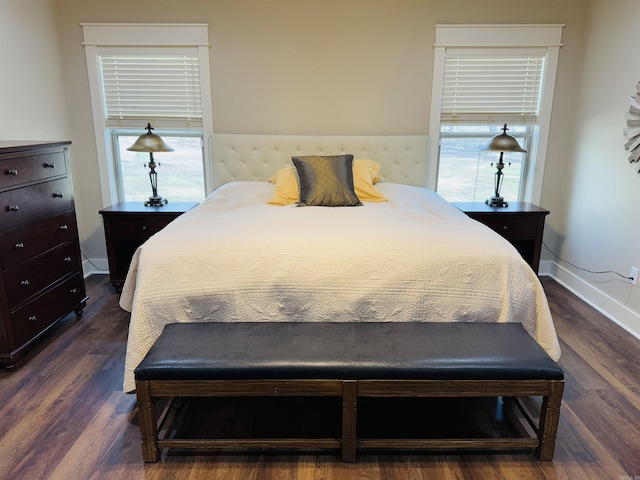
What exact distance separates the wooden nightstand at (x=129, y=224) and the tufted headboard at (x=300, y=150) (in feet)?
1.82

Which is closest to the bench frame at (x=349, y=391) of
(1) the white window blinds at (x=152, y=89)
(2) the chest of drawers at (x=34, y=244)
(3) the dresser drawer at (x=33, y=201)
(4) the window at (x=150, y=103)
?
(2) the chest of drawers at (x=34, y=244)

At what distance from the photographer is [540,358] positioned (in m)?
1.76

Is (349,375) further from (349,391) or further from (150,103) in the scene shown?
(150,103)

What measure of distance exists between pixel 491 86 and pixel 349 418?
10.3 feet

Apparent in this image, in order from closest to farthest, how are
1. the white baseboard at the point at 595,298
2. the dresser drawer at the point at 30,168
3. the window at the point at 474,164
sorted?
the dresser drawer at the point at 30,168 < the white baseboard at the point at 595,298 < the window at the point at 474,164

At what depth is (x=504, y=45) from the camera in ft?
12.0

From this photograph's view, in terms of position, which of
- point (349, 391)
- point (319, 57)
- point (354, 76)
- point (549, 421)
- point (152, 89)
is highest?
point (319, 57)

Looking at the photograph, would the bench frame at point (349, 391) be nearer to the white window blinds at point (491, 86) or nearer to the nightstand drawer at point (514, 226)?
the nightstand drawer at point (514, 226)

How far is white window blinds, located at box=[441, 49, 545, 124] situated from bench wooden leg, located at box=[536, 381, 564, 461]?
268cm

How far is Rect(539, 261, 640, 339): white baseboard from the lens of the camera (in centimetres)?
301

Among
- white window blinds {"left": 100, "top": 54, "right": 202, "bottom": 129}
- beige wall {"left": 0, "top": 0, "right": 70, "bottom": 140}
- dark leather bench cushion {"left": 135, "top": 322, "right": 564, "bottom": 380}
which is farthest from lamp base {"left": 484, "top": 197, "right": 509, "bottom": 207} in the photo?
beige wall {"left": 0, "top": 0, "right": 70, "bottom": 140}

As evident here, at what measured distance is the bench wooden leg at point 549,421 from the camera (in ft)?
5.66

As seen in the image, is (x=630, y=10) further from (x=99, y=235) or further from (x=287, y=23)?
(x=99, y=235)

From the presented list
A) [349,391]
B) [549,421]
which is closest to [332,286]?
[349,391]
